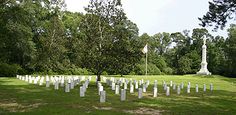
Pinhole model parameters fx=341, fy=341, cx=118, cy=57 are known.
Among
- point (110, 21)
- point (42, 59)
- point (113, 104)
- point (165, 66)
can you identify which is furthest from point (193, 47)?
point (113, 104)

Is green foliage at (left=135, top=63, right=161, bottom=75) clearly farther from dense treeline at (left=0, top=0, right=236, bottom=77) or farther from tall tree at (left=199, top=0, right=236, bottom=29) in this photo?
tall tree at (left=199, top=0, right=236, bottom=29)

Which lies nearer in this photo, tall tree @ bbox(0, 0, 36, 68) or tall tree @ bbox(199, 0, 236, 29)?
tall tree @ bbox(199, 0, 236, 29)

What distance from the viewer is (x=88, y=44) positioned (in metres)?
28.0

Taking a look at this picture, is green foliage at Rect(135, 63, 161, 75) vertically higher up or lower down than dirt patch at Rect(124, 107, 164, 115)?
higher up

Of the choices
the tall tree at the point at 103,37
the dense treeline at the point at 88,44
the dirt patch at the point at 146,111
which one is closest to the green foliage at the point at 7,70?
the dense treeline at the point at 88,44

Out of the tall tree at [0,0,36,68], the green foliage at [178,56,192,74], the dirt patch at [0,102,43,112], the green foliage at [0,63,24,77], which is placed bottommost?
the dirt patch at [0,102,43,112]

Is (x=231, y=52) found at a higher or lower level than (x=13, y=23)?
higher

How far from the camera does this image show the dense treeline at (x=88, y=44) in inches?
1107

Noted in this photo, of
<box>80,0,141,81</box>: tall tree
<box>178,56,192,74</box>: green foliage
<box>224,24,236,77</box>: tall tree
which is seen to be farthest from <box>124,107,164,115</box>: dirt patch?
<box>178,56,192,74</box>: green foliage

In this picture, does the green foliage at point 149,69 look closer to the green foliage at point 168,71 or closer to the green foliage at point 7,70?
the green foliage at point 168,71

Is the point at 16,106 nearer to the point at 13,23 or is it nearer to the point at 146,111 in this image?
the point at 146,111

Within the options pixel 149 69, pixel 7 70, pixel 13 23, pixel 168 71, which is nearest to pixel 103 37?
pixel 13 23

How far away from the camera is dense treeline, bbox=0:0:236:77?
28109 millimetres

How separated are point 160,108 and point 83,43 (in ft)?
46.0
